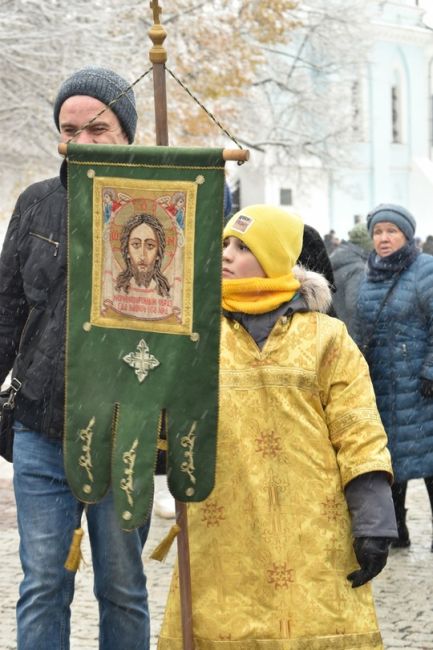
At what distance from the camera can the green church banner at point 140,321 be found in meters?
3.43

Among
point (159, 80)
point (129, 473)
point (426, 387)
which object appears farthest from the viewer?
point (426, 387)

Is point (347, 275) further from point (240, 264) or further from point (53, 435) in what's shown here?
point (53, 435)

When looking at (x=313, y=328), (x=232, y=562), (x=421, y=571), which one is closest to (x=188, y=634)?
(x=232, y=562)

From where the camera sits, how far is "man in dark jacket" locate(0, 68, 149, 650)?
387 cm

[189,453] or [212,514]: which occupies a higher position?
[189,453]

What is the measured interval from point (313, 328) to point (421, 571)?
3.27 meters

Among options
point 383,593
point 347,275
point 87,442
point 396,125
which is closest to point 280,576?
point 87,442

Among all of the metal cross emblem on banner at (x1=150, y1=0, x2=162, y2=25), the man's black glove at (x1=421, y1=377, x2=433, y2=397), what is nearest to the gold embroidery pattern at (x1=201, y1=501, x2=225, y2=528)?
the metal cross emblem on banner at (x1=150, y1=0, x2=162, y2=25)

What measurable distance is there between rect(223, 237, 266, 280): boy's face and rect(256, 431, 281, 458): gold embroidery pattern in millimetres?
472

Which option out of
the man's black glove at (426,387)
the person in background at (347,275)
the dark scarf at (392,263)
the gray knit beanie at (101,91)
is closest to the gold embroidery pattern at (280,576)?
the gray knit beanie at (101,91)

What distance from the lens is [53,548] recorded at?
152 inches

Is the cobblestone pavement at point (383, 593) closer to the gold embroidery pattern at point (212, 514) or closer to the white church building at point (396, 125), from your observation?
the gold embroidery pattern at point (212, 514)

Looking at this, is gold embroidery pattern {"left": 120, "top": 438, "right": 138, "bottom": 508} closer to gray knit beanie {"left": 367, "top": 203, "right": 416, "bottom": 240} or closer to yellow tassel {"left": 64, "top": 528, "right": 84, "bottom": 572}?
yellow tassel {"left": 64, "top": 528, "right": 84, "bottom": 572}

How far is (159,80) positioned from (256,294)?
0.80m
